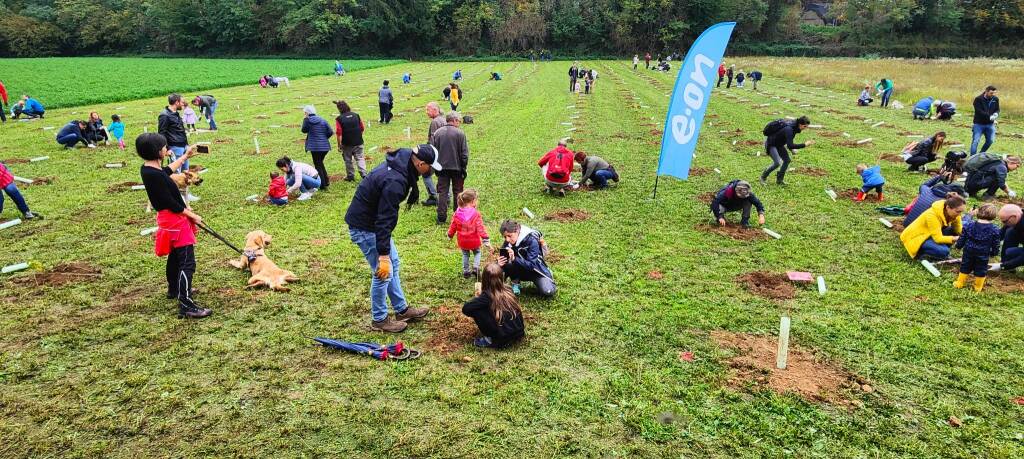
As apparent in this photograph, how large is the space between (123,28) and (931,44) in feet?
442

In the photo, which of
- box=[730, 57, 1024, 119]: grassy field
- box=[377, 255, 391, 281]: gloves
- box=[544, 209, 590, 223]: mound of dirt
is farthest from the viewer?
box=[730, 57, 1024, 119]: grassy field

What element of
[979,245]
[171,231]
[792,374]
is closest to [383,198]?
[171,231]

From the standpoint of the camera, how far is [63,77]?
139 feet

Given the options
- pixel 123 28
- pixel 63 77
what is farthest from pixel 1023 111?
pixel 123 28

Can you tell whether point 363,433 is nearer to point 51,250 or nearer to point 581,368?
point 581,368

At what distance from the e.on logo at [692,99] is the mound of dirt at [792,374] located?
5644mm

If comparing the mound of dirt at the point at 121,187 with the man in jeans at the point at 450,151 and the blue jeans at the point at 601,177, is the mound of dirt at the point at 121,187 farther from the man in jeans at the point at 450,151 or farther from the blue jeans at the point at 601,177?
the blue jeans at the point at 601,177

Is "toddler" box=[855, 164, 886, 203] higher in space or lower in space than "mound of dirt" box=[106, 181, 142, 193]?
higher

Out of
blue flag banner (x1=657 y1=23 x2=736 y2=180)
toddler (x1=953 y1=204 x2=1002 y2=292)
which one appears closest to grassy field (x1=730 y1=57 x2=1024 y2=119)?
blue flag banner (x1=657 y1=23 x2=736 y2=180)

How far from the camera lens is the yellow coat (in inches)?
346

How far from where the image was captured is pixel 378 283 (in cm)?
662

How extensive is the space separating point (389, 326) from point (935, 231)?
9075mm

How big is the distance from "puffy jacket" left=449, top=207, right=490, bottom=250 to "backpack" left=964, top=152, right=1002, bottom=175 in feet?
38.6

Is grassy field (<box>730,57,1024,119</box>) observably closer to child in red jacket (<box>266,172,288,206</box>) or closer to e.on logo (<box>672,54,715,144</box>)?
e.on logo (<box>672,54,715,144</box>)
